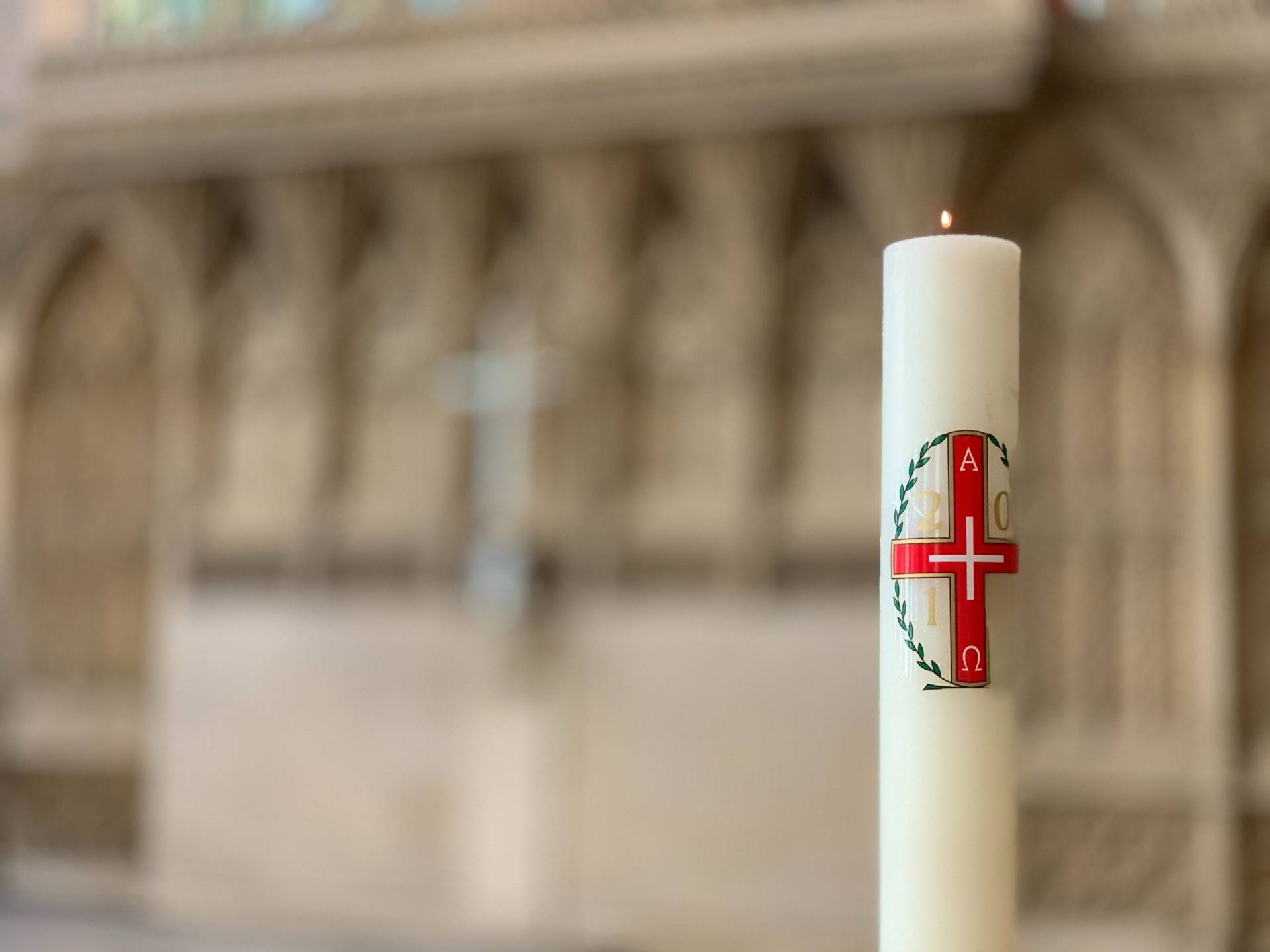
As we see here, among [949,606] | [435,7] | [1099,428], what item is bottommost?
[949,606]

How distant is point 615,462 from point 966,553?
523 cm

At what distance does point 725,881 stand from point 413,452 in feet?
7.24

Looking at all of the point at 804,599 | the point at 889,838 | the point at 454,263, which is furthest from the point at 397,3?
the point at 889,838

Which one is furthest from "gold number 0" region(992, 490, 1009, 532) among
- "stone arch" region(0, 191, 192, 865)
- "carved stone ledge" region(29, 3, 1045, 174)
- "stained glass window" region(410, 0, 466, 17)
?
"stone arch" region(0, 191, 192, 865)

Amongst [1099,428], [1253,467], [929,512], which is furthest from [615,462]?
[929,512]

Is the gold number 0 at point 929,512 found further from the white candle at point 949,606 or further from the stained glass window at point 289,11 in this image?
the stained glass window at point 289,11

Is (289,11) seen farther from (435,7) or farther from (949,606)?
(949,606)

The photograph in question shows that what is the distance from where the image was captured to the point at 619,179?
6355 mm

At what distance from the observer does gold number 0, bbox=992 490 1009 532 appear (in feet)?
4.05

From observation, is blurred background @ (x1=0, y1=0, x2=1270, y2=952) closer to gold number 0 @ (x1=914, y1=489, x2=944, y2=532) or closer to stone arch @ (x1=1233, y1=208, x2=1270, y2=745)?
stone arch @ (x1=1233, y1=208, x2=1270, y2=745)

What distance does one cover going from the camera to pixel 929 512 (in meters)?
1.24

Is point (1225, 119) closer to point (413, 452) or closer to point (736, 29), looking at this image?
point (736, 29)

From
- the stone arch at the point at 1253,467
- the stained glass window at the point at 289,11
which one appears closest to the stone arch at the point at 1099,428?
the stone arch at the point at 1253,467

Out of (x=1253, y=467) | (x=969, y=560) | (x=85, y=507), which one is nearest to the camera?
(x=969, y=560)
